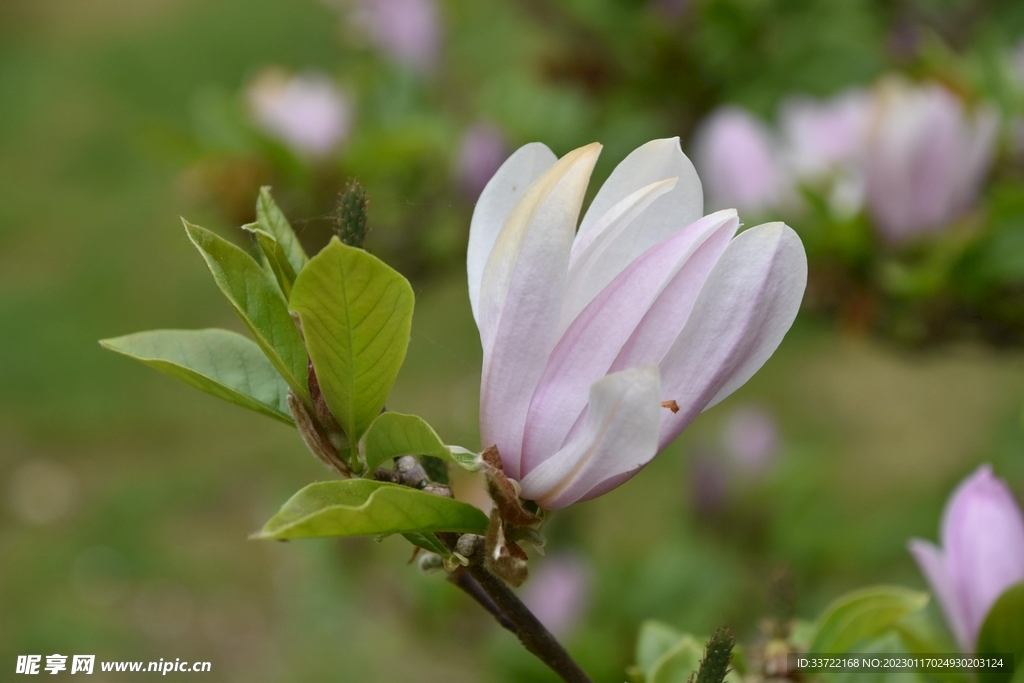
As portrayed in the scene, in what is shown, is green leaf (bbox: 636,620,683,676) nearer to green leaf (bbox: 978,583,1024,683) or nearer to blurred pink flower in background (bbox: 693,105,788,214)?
green leaf (bbox: 978,583,1024,683)

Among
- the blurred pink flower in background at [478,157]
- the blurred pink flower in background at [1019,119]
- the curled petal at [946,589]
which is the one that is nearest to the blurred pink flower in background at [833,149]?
the blurred pink flower in background at [1019,119]

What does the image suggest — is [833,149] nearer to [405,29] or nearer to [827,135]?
[827,135]

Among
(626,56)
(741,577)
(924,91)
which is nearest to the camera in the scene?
(924,91)

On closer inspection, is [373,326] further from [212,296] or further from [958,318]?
[212,296]

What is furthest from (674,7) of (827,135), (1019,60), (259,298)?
(259,298)

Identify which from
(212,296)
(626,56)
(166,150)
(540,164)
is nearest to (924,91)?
(626,56)

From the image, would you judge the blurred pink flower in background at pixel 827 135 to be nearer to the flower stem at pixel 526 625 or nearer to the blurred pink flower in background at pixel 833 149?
the blurred pink flower in background at pixel 833 149
